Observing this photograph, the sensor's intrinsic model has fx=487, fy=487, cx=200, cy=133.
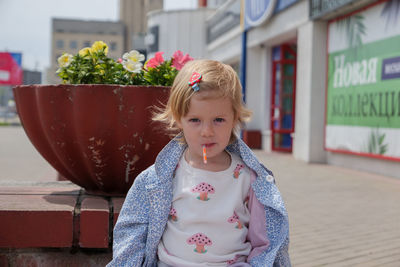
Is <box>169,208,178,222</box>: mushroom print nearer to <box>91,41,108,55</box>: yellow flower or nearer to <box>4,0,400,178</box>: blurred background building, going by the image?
<box>91,41,108,55</box>: yellow flower

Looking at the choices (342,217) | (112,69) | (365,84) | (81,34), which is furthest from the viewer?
(81,34)

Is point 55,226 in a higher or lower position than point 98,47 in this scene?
lower

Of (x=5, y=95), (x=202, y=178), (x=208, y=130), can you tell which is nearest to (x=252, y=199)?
(x=202, y=178)

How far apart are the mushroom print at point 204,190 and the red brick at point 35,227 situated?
68cm

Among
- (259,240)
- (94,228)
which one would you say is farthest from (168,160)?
(94,228)

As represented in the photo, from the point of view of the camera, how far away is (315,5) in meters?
9.28

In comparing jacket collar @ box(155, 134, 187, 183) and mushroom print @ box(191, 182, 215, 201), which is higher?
jacket collar @ box(155, 134, 187, 183)

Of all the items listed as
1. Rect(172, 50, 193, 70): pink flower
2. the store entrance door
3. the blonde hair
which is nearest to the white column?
the store entrance door

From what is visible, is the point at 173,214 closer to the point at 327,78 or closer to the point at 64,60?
the point at 64,60

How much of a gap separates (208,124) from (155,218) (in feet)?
1.26

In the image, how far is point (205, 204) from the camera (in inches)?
68.3

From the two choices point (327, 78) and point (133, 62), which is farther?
point (327, 78)

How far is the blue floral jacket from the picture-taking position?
1.71 meters

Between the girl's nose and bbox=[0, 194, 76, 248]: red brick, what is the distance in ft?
2.59
